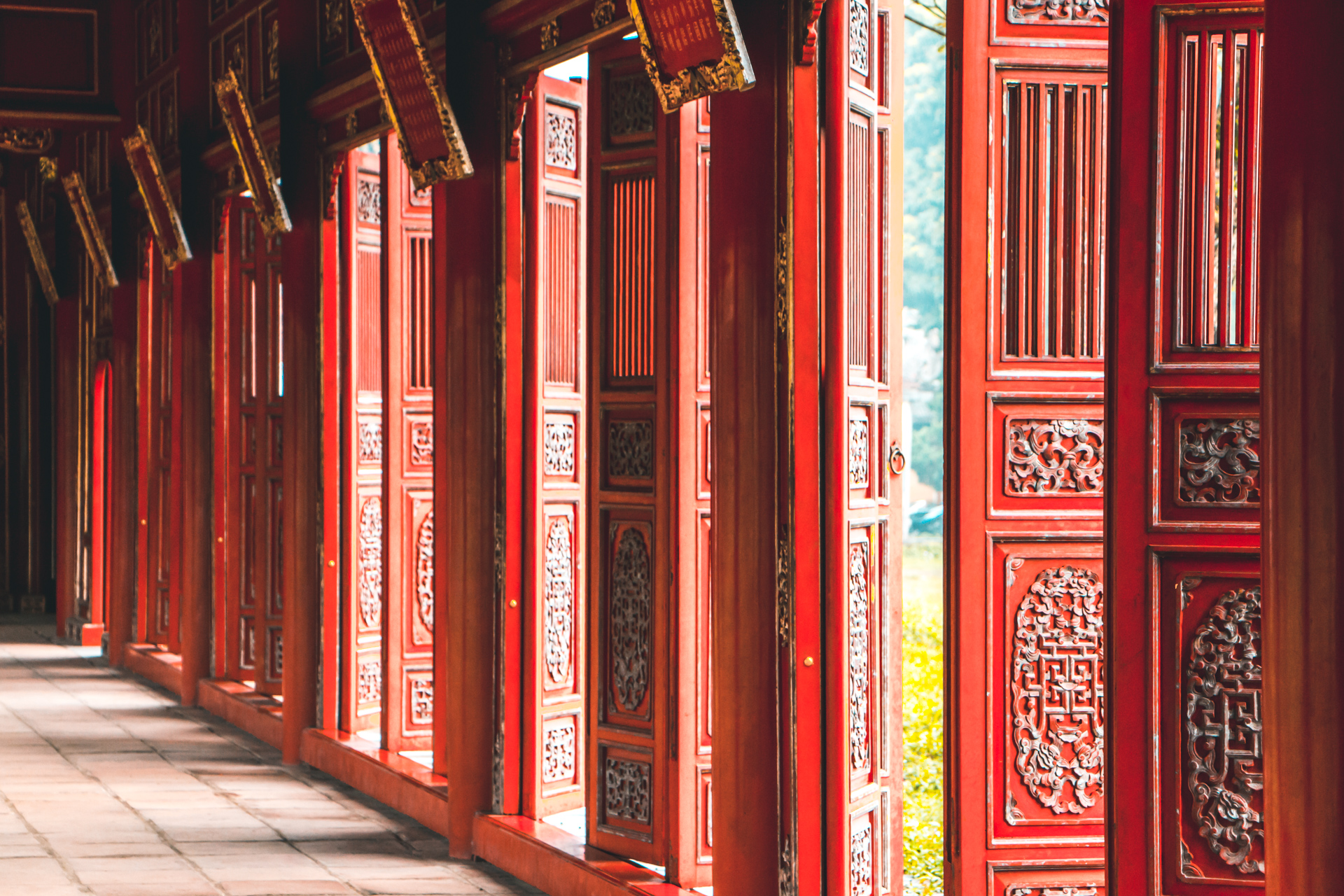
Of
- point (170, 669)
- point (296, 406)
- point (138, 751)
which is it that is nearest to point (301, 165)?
point (296, 406)

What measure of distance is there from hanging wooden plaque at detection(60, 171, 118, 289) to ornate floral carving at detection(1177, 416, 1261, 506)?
25.0 feet

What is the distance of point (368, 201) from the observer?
19.9 feet

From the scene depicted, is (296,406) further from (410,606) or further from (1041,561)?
(1041,561)

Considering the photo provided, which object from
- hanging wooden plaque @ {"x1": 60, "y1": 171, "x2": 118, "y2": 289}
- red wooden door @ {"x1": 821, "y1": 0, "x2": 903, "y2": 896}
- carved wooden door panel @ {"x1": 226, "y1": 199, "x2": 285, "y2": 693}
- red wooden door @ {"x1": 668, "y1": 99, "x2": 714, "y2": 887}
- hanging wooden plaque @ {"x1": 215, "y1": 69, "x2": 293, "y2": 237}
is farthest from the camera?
hanging wooden plaque @ {"x1": 60, "y1": 171, "x2": 118, "y2": 289}

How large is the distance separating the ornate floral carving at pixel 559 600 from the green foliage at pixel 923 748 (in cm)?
101

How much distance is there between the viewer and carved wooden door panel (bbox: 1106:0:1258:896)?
8.19 ft

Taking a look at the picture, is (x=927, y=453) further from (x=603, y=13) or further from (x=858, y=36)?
(x=858, y=36)

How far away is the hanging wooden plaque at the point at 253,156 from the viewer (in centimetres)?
618

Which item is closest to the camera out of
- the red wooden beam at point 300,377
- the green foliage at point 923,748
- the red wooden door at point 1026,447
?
the red wooden door at point 1026,447

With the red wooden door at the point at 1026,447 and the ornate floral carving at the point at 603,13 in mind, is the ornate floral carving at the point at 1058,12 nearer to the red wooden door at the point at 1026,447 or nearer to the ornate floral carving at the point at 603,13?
the red wooden door at the point at 1026,447

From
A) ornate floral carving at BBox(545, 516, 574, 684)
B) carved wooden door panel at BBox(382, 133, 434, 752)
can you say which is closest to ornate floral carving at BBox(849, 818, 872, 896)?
ornate floral carving at BBox(545, 516, 574, 684)

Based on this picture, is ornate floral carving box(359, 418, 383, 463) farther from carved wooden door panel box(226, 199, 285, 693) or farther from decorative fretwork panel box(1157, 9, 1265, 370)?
decorative fretwork panel box(1157, 9, 1265, 370)

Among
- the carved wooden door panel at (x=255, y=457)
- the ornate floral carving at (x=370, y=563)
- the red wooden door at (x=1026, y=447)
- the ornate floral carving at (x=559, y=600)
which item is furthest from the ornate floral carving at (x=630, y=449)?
the carved wooden door panel at (x=255, y=457)

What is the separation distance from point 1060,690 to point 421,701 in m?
3.13
